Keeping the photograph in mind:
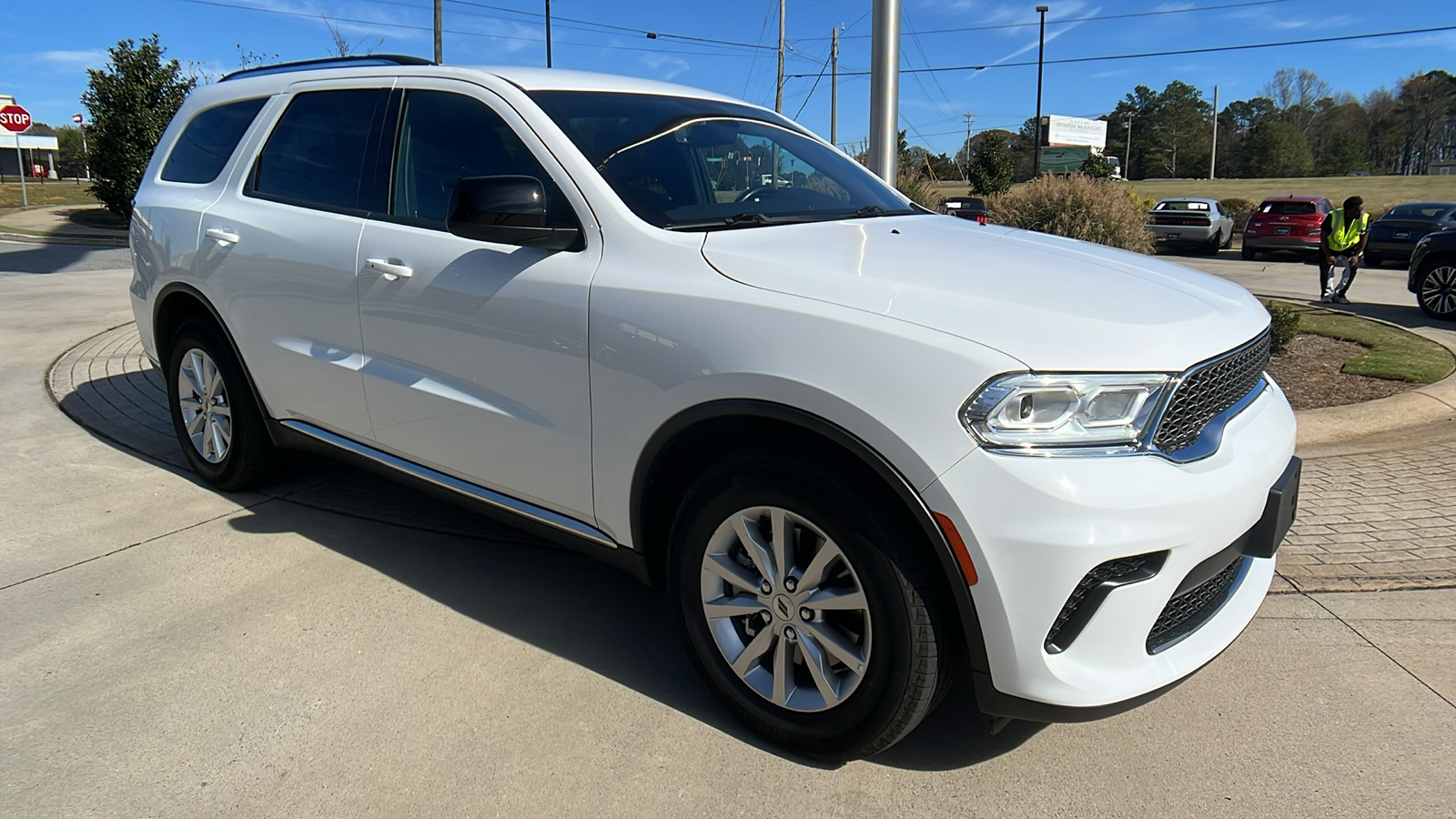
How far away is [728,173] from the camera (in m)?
3.53

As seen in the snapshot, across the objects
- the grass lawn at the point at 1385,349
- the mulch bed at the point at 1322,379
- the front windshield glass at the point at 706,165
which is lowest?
the mulch bed at the point at 1322,379

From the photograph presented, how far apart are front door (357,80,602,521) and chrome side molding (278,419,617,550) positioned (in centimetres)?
4

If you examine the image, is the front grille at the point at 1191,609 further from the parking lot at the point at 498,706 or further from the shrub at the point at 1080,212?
the shrub at the point at 1080,212

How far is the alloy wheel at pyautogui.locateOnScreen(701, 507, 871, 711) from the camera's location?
254 cm

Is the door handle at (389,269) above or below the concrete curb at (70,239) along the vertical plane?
above

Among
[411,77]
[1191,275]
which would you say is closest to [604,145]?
[411,77]

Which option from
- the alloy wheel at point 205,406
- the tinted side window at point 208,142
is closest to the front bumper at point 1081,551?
the alloy wheel at point 205,406

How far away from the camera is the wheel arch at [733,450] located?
2299 millimetres

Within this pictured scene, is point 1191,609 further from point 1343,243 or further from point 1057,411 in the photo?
point 1343,243

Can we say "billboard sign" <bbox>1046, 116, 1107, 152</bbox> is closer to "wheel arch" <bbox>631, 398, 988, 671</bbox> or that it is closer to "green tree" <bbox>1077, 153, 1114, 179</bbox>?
"green tree" <bbox>1077, 153, 1114, 179</bbox>

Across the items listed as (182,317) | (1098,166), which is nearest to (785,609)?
(182,317)

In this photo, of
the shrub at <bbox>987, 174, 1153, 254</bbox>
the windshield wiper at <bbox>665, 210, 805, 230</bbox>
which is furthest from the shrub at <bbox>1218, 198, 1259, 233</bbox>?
the windshield wiper at <bbox>665, 210, 805, 230</bbox>

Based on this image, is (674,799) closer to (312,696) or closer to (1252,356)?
(312,696)

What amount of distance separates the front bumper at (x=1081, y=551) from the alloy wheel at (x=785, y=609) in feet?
1.17
